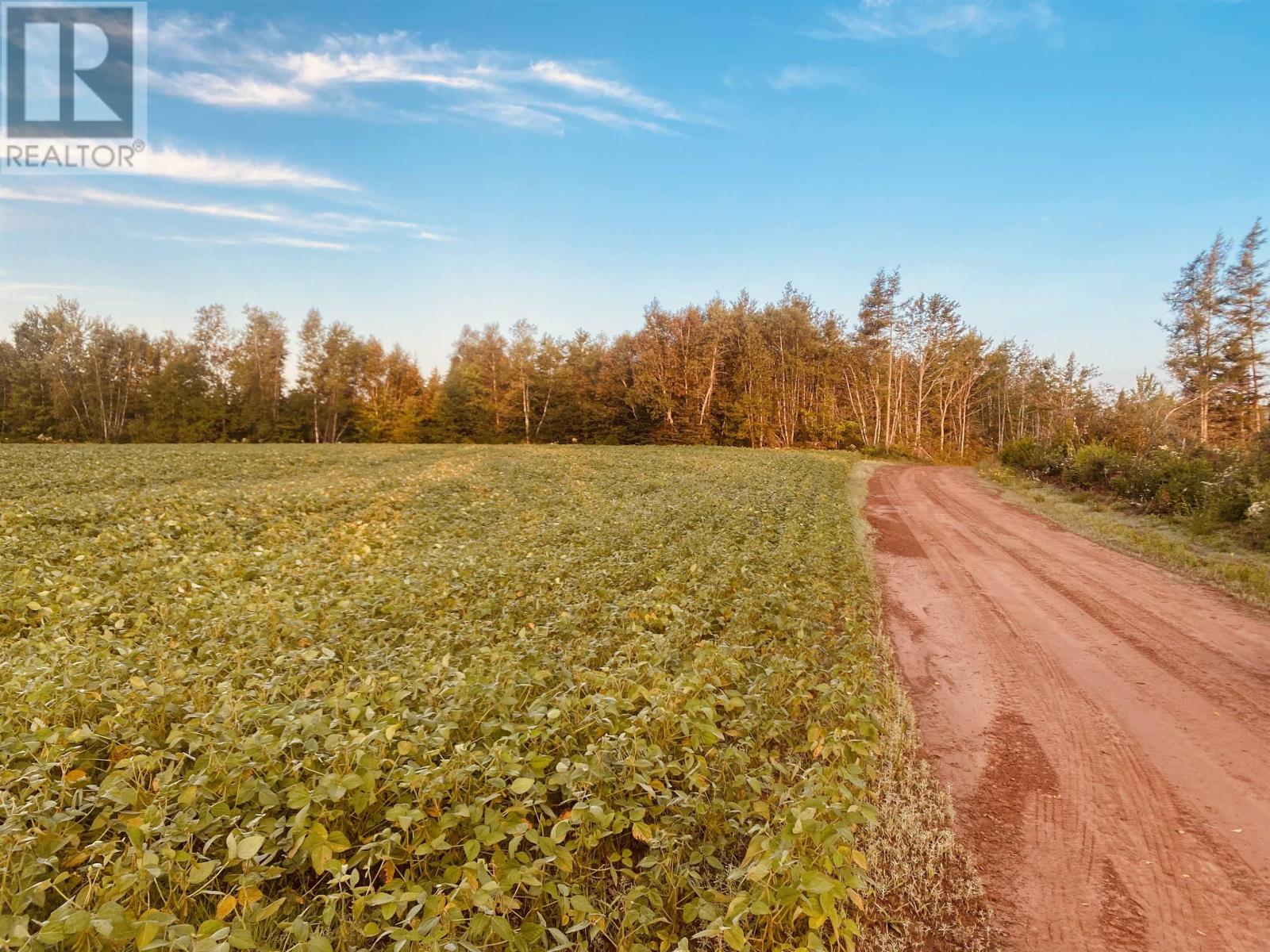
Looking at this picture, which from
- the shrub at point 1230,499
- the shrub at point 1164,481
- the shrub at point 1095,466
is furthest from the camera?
the shrub at point 1095,466

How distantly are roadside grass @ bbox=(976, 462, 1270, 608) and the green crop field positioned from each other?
272 inches

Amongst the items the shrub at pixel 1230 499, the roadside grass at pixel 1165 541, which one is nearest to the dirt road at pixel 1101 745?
the roadside grass at pixel 1165 541

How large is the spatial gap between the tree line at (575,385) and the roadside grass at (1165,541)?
32.6 meters

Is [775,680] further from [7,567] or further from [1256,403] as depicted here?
[1256,403]

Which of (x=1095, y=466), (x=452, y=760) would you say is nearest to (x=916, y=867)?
(x=452, y=760)

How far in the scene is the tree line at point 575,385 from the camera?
57031 mm

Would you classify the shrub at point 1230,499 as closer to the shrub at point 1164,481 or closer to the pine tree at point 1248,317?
the shrub at point 1164,481

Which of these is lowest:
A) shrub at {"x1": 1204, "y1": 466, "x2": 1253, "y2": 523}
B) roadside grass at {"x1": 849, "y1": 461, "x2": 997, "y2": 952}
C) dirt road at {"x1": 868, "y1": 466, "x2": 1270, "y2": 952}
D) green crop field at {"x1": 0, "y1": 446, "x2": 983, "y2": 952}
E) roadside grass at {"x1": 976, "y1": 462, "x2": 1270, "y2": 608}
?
roadside grass at {"x1": 849, "y1": 461, "x2": 997, "y2": 952}

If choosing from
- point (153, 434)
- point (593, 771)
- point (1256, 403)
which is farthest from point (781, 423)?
point (153, 434)

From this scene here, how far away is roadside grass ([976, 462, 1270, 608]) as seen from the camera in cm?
1023

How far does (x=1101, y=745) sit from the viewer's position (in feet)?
17.1

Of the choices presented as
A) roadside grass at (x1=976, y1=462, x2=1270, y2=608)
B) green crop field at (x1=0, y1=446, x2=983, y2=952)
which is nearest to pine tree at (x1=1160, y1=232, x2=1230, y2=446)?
roadside grass at (x1=976, y1=462, x2=1270, y2=608)

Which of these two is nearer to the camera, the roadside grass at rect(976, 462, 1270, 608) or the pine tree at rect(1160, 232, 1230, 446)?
the roadside grass at rect(976, 462, 1270, 608)

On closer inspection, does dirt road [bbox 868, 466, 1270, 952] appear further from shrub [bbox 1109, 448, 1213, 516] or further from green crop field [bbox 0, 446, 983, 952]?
shrub [bbox 1109, 448, 1213, 516]
